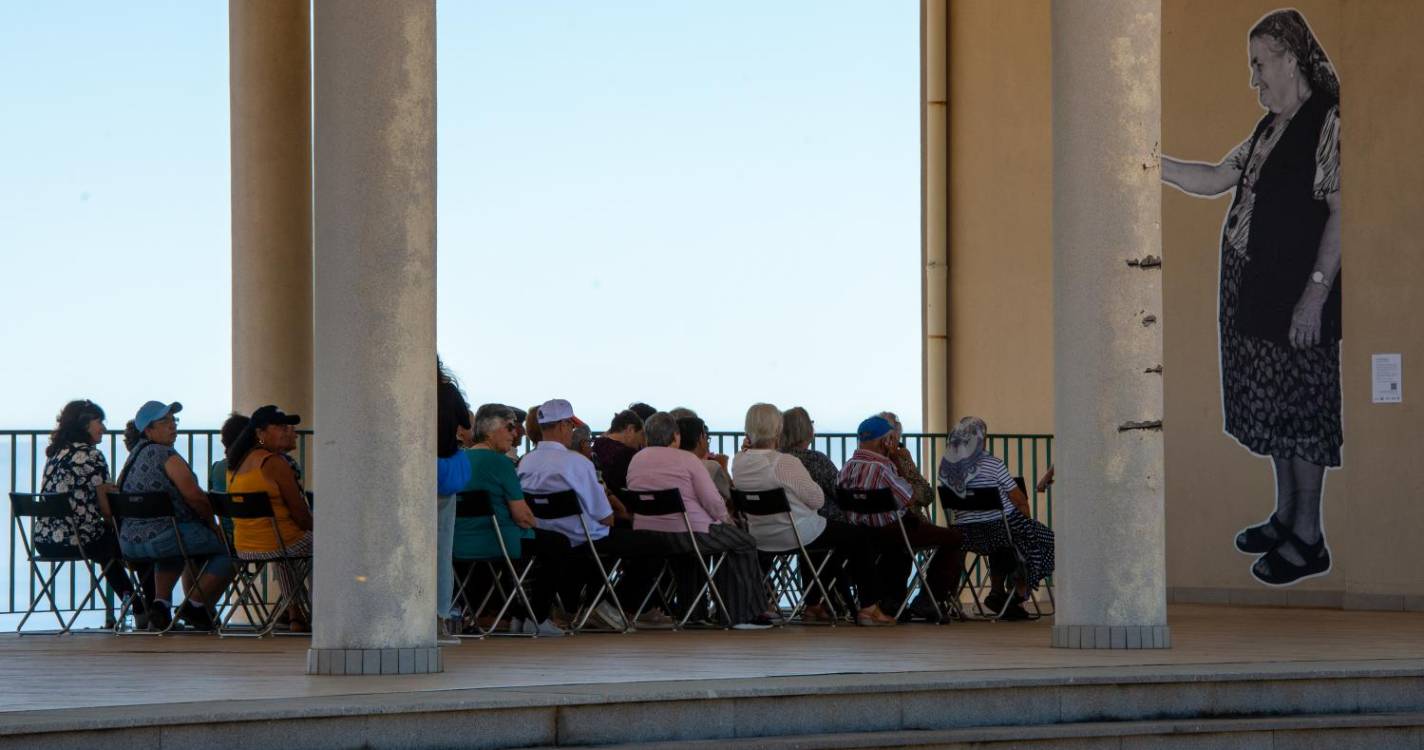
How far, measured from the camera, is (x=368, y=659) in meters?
7.17

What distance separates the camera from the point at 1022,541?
1153cm

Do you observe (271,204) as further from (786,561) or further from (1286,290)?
(1286,290)

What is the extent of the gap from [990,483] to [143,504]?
4.58m

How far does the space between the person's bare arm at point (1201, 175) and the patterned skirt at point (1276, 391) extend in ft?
1.32

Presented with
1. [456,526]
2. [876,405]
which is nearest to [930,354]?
[456,526]

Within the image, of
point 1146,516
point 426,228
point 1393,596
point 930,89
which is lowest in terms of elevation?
point 1393,596

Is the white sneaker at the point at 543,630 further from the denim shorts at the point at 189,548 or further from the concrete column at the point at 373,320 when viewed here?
the concrete column at the point at 373,320

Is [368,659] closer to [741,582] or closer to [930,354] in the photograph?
[741,582]

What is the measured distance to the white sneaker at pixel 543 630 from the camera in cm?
1003

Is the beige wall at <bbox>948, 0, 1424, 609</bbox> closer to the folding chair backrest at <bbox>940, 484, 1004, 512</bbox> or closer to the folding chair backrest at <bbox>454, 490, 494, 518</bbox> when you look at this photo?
the folding chair backrest at <bbox>940, 484, 1004, 512</bbox>

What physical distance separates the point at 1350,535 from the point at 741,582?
3.99m

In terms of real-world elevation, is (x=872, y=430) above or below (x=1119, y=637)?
above

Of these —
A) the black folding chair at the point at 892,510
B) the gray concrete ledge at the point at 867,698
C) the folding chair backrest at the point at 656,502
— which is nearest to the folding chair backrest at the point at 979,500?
the black folding chair at the point at 892,510

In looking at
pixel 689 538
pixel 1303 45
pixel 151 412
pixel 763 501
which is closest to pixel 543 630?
pixel 689 538
